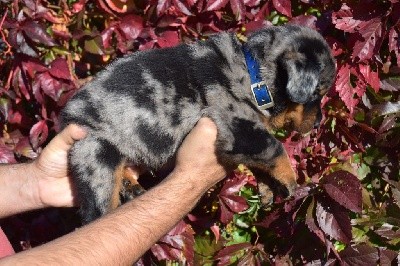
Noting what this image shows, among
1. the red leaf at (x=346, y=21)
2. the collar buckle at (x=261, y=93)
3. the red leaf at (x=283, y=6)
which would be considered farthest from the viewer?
the red leaf at (x=283, y=6)

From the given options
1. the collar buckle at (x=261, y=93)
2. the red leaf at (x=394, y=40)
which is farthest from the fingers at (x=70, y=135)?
the red leaf at (x=394, y=40)

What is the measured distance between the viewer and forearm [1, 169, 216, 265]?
2.23m

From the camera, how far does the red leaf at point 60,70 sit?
11.5 feet

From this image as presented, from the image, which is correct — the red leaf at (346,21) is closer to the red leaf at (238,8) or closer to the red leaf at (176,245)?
the red leaf at (238,8)

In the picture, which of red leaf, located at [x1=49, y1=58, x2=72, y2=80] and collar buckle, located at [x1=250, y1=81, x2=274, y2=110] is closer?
collar buckle, located at [x1=250, y1=81, x2=274, y2=110]

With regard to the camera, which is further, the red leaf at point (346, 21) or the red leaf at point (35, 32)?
the red leaf at point (35, 32)

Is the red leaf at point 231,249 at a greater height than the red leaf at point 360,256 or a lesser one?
lesser

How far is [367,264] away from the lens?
3.39 meters

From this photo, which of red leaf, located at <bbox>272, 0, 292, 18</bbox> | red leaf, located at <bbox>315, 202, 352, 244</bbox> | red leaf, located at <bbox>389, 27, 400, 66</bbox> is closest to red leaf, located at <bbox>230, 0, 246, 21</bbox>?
red leaf, located at <bbox>272, 0, 292, 18</bbox>

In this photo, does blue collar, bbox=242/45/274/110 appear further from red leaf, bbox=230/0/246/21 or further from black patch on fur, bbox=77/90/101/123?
black patch on fur, bbox=77/90/101/123

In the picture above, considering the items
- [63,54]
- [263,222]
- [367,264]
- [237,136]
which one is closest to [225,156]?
[237,136]

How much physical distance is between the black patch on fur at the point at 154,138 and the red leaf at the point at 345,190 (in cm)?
85

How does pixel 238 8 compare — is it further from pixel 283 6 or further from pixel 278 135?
pixel 278 135

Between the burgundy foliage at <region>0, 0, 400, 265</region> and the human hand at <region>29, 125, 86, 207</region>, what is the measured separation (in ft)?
1.17
